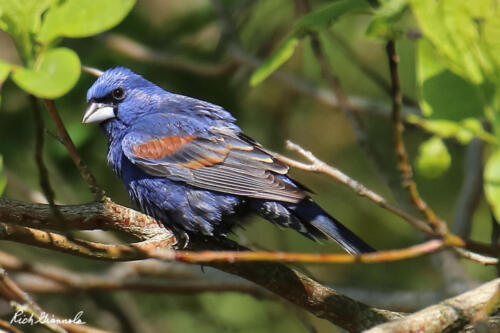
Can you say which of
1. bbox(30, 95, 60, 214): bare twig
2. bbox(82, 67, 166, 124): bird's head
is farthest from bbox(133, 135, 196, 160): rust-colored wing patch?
bbox(30, 95, 60, 214): bare twig

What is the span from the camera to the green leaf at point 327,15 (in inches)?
83.7

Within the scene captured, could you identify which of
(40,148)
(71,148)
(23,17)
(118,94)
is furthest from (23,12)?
(118,94)

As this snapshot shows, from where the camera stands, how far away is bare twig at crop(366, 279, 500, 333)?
262cm

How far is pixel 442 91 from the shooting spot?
1775 mm

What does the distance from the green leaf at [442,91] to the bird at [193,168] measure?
196cm

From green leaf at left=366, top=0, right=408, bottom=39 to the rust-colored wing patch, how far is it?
236cm

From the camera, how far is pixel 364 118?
6.80 meters

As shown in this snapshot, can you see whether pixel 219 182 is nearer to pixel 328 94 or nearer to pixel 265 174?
pixel 265 174

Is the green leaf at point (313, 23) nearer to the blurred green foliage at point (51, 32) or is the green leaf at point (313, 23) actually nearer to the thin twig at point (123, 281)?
the blurred green foliage at point (51, 32)

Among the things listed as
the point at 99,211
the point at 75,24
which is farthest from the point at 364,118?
the point at 75,24

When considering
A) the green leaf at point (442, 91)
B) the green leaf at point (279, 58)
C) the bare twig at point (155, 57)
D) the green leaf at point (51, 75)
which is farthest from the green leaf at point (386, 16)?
the bare twig at point (155, 57)

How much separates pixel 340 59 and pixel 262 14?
2.89 feet

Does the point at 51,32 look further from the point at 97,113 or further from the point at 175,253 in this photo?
the point at 97,113

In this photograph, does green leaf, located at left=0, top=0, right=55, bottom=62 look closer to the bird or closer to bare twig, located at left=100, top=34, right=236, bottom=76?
the bird
